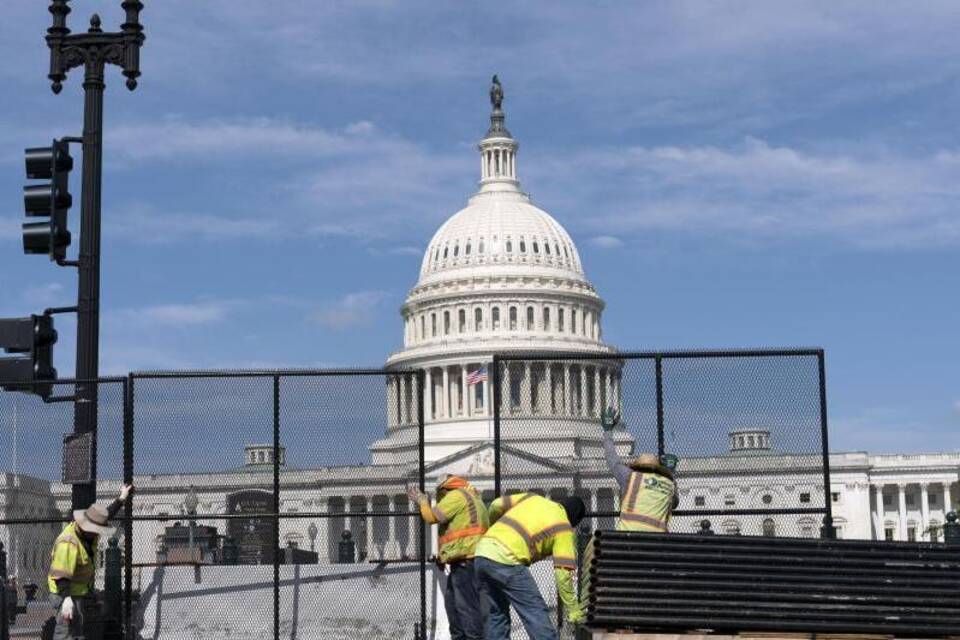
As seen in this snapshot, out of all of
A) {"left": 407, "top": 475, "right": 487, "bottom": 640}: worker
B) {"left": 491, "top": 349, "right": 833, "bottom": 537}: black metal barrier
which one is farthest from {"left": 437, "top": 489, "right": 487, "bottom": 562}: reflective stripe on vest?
{"left": 491, "top": 349, "right": 833, "bottom": 537}: black metal barrier

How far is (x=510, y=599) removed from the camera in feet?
46.5

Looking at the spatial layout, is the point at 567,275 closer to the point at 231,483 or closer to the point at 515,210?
the point at 515,210

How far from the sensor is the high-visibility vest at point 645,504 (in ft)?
52.7

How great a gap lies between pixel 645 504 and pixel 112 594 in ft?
22.9

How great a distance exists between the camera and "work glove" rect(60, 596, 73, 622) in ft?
49.6

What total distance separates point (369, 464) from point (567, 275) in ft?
406

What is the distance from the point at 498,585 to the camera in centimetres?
1420

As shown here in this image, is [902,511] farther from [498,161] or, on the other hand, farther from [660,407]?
[660,407]

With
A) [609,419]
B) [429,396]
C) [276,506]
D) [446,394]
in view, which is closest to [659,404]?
[609,419]

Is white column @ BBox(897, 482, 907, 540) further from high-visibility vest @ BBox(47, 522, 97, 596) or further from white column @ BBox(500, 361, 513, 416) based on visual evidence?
high-visibility vest @ BBox(47, 522, 97, 596)

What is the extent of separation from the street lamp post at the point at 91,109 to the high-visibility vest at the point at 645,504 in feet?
17.6

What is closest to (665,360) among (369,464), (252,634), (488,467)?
(369,464)

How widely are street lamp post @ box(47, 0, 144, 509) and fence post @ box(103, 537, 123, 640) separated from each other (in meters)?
1.93

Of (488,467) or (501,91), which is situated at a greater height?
(501,91)
